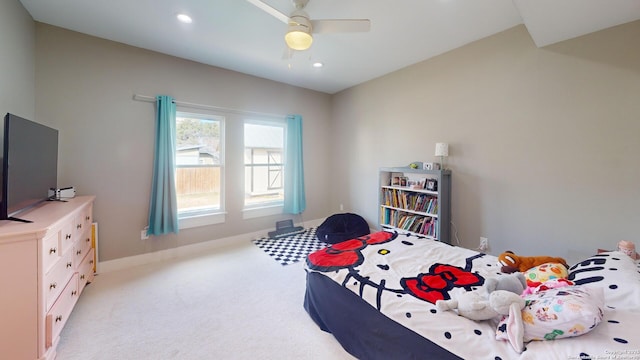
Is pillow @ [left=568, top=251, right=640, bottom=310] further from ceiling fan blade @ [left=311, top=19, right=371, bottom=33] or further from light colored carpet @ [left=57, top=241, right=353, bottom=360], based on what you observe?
ceiling fan blade @ [left=311, top=19, right=371, bottom=33]

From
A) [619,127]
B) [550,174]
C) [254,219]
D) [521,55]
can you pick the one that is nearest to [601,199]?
[550,174]

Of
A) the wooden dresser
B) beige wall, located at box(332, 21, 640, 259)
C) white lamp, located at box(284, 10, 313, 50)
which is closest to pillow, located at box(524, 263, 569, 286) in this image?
beige wall, located at box(332, 21, 640, 259)

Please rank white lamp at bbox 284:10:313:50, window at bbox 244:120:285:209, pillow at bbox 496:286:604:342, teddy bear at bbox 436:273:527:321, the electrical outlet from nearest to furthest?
pillow at bbox 496:286:604:342 < teddy bear at bbox 436:273:527:321 < white lamp at bbox 284:10:313:50 < the electrical outlet < window at bbox 244:120:285:209

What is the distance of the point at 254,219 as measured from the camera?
13.2 ft

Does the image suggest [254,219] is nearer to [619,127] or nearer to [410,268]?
[410,268]

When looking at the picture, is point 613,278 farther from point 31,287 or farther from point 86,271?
point 86,271

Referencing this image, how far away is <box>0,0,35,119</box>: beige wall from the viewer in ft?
6.17

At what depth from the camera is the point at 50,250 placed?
1516 millimetres

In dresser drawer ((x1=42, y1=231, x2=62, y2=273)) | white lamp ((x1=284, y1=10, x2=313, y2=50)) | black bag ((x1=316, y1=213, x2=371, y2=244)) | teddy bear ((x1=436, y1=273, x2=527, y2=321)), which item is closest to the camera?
teddy bear ((x1=436, y1=273, x2=527, y2=321))

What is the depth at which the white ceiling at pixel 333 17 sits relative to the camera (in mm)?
2002

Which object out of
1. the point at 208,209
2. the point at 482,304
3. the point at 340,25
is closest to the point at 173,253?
the point at 208,209

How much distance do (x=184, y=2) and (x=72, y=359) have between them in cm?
281

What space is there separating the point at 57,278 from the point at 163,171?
1641mm

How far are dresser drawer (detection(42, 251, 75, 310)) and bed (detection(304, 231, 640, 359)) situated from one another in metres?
1.65
